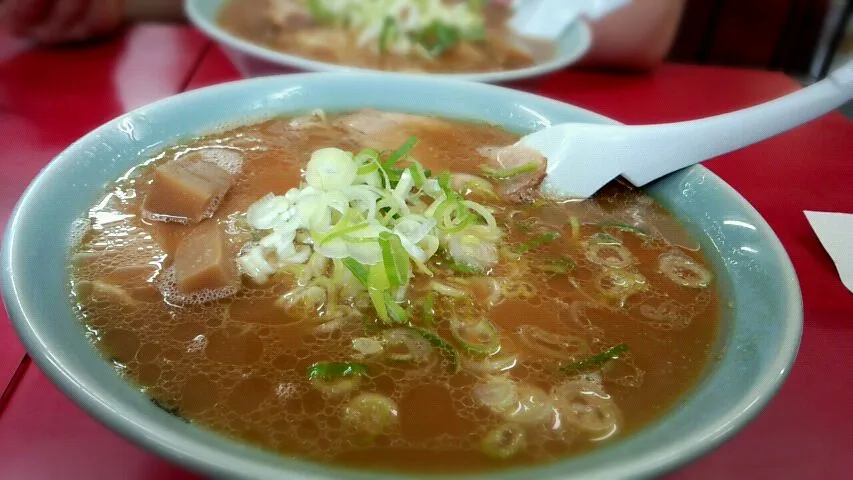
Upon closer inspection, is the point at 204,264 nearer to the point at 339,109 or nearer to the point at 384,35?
the point at 339,109

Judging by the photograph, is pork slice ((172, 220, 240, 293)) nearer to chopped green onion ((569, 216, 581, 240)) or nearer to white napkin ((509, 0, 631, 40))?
chopped green onion ((569, 216, 581, 240))

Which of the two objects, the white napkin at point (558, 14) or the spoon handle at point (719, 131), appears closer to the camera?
the spoon handle at point (719, 131)

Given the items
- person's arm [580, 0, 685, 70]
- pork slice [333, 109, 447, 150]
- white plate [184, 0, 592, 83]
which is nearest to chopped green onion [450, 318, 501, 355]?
pork slice [333, 109, 447, 150]

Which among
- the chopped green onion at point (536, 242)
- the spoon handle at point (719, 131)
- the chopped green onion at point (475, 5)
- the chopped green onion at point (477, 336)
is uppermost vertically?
the spoon handle at point (719, 131)

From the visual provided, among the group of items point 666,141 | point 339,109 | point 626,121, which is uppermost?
point 666,141

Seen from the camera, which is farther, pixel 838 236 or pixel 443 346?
pixel 838 236

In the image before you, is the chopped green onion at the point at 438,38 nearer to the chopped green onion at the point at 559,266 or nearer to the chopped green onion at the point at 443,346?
the chopped green onion at the point at 559,266

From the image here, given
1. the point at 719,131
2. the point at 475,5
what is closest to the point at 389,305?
the point at 719,131

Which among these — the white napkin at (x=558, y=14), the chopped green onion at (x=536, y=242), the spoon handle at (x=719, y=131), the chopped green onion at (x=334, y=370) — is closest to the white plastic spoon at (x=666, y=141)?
the spoon handle at (x=719, y=131)
